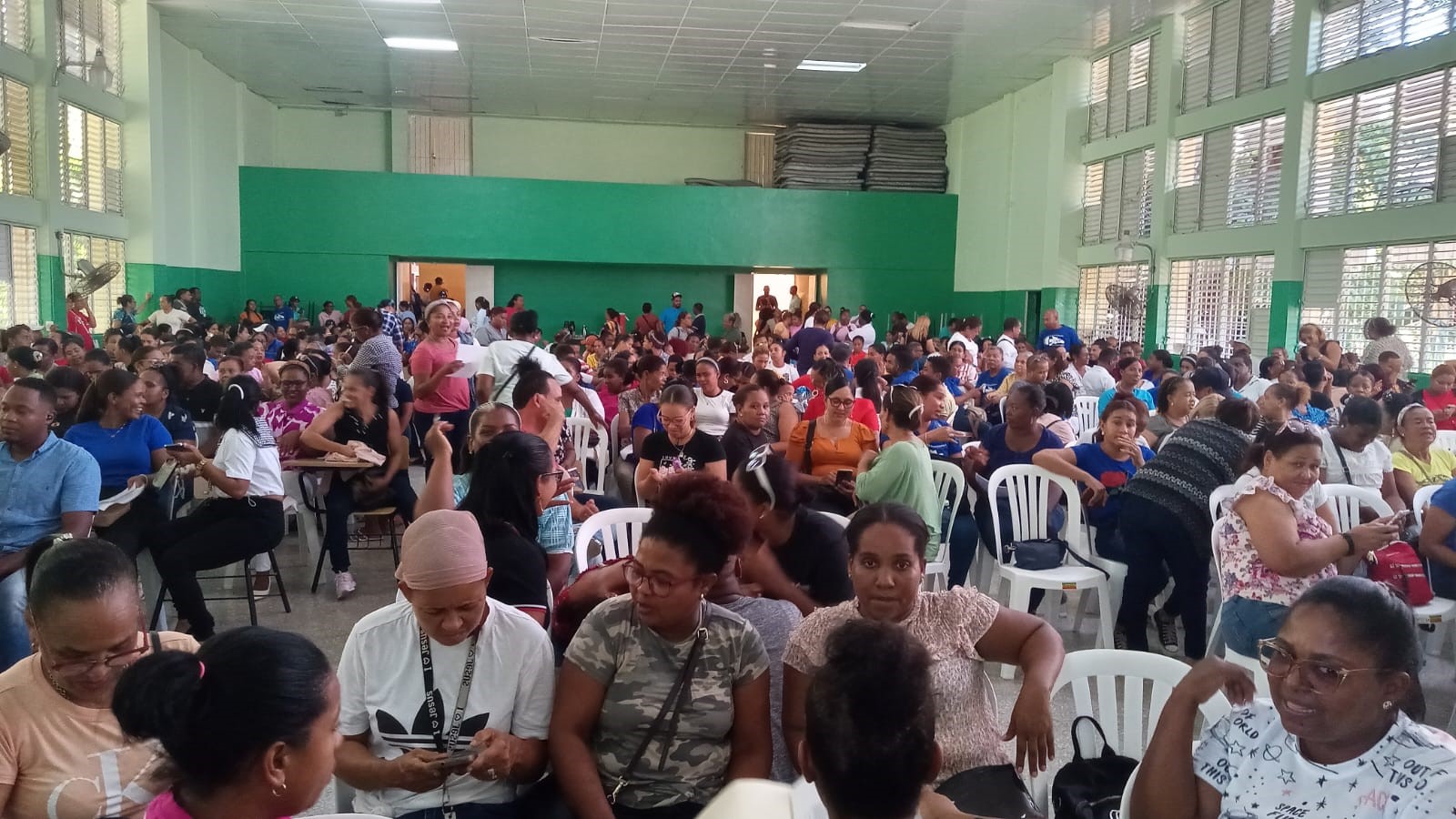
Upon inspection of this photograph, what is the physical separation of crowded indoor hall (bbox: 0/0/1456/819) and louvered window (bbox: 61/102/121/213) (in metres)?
0.07

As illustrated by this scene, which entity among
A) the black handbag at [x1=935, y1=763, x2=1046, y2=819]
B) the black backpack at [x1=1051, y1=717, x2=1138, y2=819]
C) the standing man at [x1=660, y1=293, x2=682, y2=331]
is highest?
the standing man at [x1=660, y1=293, x2=682, y2=331]

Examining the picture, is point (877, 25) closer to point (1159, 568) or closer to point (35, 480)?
point (1159, 568)

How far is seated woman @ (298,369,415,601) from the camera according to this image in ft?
17.8

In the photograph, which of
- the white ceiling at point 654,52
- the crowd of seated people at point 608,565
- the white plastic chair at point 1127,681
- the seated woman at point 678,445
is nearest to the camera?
the crowd of seated people at point 608,565

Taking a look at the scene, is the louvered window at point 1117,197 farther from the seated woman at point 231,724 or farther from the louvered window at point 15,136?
the seated woman at point 231,724

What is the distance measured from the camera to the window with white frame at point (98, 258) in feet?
36.1

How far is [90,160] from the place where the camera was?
11.6 meters

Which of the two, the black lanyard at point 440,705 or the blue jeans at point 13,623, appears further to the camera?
the blue jeans at point 13,623

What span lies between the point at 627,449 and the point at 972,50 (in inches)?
353

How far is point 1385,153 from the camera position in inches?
361

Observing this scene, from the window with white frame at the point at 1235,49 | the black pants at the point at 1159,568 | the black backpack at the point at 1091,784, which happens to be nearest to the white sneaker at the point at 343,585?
the black pants at the point at 1159,568

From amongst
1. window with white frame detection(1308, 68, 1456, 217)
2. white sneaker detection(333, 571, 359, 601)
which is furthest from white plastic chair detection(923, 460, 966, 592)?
window with white frame detection(1308, 68, 1456, 217)

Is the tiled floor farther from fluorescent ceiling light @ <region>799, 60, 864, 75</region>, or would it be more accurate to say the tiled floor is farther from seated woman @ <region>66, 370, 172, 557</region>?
fluorescent ceiling light @ <region>799, 60, 864, 75</region>

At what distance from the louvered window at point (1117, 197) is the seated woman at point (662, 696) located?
1185cm
